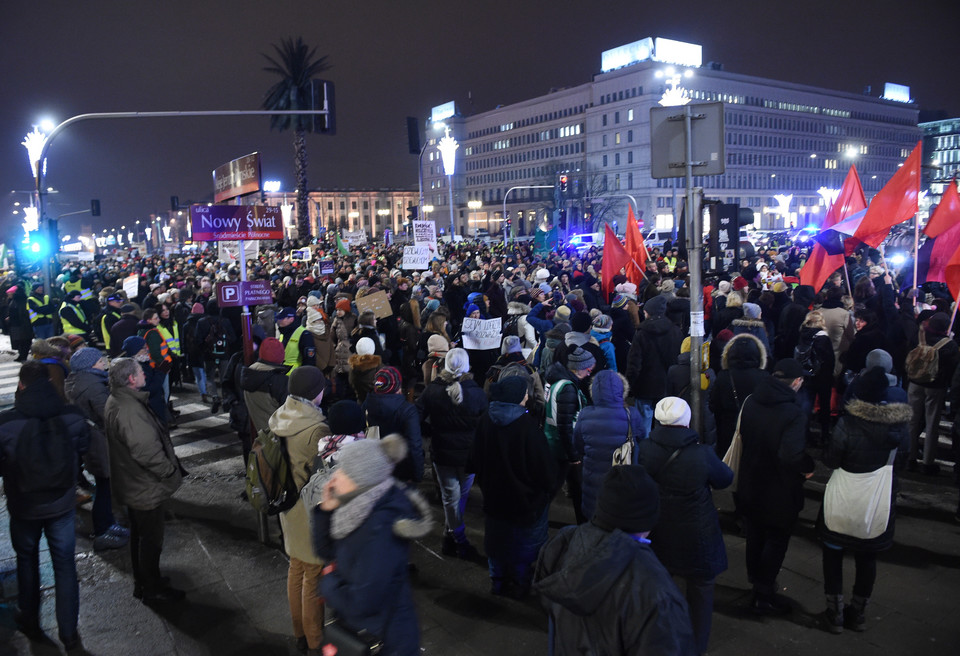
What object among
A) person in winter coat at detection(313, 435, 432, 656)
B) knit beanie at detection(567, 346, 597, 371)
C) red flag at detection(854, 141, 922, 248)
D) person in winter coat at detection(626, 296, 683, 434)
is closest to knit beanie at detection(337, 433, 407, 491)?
person in winter coat at detection(313, 435, 432, 656)

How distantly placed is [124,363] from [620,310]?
700cm

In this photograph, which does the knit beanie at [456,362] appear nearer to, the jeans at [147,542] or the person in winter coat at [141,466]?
the person in winter coat at [141,466]

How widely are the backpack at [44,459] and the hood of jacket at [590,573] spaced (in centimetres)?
356

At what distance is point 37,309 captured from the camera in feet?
48.6

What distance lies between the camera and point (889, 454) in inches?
178

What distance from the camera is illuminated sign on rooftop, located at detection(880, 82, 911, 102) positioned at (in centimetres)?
13962

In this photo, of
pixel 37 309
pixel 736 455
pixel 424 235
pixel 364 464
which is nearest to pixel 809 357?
pixel 736 455

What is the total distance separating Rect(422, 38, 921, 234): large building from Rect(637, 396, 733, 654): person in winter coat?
8637cm

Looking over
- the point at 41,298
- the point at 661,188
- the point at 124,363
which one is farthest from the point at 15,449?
the point at 661,188

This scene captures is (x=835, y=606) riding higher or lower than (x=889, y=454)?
lower

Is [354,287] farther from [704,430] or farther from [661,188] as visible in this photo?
[661,188]

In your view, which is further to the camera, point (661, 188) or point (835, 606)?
point (661, 188)

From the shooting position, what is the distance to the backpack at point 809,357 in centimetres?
798

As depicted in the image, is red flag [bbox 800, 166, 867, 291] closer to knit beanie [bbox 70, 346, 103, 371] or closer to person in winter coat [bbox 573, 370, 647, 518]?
person in winter coat [bbox 573, 370, 647, 518]
